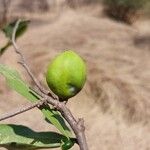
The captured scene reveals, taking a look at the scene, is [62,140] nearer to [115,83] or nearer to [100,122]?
[100,122]

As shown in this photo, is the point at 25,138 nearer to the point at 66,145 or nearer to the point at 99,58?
the point at 66,145

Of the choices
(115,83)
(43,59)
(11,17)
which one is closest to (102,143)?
(115,83)

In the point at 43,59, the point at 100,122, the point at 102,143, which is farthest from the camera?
the point at 43,59

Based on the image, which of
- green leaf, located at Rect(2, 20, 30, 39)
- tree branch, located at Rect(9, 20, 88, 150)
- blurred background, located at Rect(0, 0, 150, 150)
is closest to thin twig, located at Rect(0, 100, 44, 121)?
tree branch, located at Rect(9, 20, 88, 150)

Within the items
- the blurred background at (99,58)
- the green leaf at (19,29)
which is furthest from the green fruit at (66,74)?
the blurred background at (99,58)

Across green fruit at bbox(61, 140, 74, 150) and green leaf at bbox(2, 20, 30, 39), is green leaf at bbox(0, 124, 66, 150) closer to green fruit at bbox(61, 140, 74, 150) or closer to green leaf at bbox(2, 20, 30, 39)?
green fruit at bbox(61, 140, 74, 150)

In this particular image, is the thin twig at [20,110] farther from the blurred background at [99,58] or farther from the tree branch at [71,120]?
the blurred background at [99,58]
